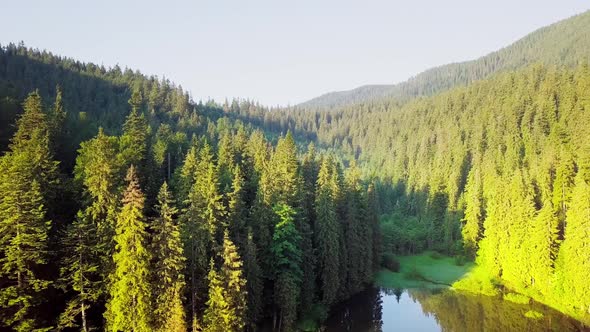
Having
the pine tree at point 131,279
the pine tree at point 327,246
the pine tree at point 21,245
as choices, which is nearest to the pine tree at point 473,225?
the pine tree at point 327,246

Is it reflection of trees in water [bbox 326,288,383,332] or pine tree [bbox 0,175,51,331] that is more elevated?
pine tree [bbox 0,175,51,331]

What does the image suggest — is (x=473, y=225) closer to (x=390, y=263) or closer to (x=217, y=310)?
(x=390, y=263)

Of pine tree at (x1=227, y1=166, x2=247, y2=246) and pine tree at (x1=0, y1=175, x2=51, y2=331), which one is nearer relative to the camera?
pine tree at (x1=0, y1=175, x2=51, y2=331)

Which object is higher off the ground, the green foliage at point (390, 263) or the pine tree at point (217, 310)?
the pine tree at point (217, 310)

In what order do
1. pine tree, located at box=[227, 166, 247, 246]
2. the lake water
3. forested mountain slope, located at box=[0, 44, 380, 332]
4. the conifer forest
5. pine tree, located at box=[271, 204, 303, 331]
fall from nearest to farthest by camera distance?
forested mountain slope, located at box=[0, 44, 380, 332]
the conifer forest
pine tree, located at box=[227, 166, 247, 246]
pine tree, located at box=[271, 204, 303, 331]
the lake water

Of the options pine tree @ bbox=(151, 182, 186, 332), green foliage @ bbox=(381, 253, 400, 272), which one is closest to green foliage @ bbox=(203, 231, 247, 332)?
pine tree @ bbox=(151, 182, 186, 332)

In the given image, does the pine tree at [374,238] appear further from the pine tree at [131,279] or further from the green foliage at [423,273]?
the pine tree at [131,279]

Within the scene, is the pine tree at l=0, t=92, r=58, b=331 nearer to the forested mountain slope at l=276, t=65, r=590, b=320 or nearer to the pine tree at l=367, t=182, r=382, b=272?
the pine tree at l=367, t=182, r=382, b=272
